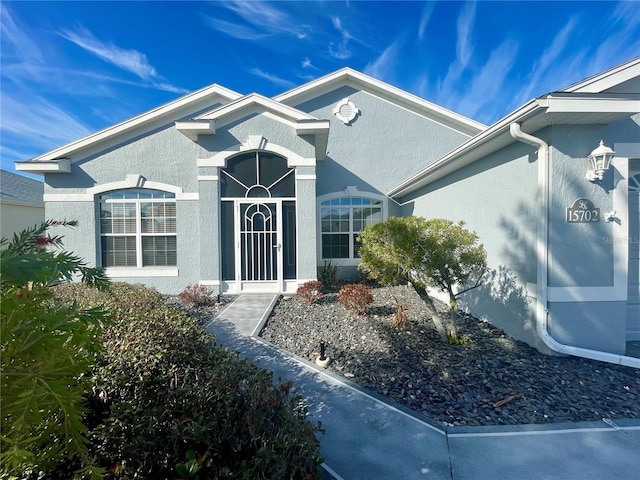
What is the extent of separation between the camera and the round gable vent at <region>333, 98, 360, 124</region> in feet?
36.0

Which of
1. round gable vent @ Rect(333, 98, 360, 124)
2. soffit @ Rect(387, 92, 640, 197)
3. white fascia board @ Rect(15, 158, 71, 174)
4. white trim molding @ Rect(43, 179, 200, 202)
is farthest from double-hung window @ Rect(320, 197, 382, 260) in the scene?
white fascia board @ Rect(15, 158, 71, 174)

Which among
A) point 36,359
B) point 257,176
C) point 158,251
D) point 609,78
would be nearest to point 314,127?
point 257,176

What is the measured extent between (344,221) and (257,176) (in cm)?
392

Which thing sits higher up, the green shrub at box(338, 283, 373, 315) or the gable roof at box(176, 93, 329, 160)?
the gable roof at box(176, 93, 329, 160)

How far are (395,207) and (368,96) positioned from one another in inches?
176

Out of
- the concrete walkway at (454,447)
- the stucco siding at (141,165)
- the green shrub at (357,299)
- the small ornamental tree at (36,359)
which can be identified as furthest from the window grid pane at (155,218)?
the small ornamental tree at (36,359)

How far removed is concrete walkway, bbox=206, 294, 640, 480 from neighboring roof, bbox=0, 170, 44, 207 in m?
17.6

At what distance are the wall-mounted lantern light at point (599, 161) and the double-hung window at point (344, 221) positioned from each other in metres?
6.77

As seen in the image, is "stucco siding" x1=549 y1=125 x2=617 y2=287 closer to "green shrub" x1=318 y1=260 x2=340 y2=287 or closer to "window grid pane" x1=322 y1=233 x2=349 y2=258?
"green shrub" x1=318 y1=260 x2=340 y2=287

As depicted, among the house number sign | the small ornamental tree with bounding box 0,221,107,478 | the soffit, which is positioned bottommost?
the small ornamental tree with bounding box 0,221,107,478

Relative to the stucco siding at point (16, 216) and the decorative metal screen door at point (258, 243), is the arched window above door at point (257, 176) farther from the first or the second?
the stucco siding at point (16, 216)

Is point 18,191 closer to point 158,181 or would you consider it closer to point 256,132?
point 158,181

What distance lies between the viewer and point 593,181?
14.1 feet

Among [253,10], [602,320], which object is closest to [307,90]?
[253,10]
